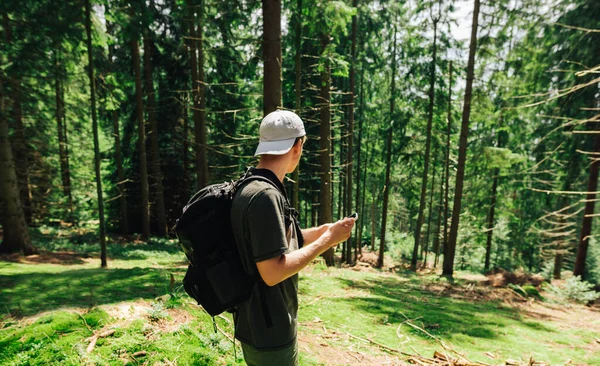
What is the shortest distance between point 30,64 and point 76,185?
13.2 m

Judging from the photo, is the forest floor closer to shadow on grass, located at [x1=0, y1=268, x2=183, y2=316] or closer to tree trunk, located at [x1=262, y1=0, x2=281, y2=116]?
shadow on grass, located at [x1=0, y1=268, x2=183, y2=316]

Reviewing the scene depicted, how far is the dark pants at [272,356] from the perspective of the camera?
6.49 ft

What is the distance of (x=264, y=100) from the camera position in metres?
6.72

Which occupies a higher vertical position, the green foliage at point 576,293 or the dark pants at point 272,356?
the dark pants at point 272,356

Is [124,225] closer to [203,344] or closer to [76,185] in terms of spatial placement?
[76,185]

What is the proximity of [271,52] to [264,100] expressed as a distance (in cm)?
95

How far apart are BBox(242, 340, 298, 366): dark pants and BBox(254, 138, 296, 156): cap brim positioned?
4.05 ft

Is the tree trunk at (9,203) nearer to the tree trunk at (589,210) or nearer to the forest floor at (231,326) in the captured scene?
the forest floor at (231,326)

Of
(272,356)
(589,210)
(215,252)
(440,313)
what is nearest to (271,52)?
(215,252)

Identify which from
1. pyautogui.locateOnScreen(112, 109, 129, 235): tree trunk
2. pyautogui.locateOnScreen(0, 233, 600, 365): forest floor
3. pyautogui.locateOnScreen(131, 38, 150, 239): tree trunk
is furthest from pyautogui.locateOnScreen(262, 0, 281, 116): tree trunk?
pyautogui.locateOnScreen(112, 109, 129, 235): tree trunk

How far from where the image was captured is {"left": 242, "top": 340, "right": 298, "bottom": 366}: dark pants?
1978 mm

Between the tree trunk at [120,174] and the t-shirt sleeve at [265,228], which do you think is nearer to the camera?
the t-shirt sleeve at [265,228]

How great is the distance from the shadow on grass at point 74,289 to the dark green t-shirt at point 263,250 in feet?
11.6

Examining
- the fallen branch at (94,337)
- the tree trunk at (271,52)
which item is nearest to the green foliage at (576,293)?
the tree trunk at (271,52)
